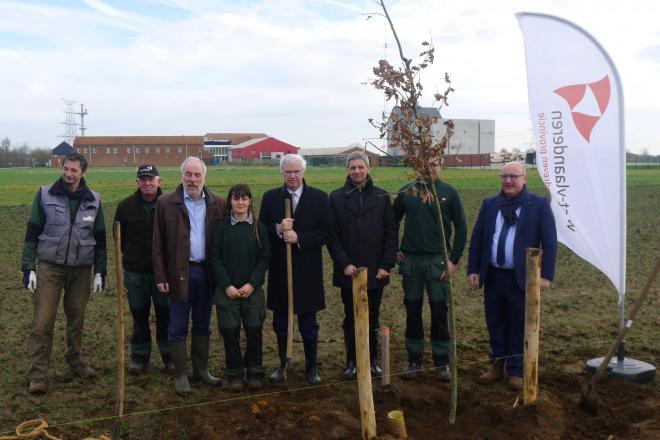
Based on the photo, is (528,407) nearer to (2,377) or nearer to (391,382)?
(391,382)

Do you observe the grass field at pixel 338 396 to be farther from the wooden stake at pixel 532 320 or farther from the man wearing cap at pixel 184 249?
the man wearing cap at pixel 184 249

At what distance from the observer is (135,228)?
6.24 meters

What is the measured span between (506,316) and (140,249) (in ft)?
12.4

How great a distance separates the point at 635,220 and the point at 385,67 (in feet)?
57.0

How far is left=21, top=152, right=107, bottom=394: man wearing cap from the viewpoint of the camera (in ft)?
19.2

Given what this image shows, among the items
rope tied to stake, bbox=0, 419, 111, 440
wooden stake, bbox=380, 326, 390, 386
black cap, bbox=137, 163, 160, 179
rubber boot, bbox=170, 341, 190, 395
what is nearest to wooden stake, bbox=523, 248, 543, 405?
wooden stake, bbox=380, 326, 390, 386

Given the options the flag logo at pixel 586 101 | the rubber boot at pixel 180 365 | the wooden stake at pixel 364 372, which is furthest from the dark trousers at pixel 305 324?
the flag logo at pixel 586 101

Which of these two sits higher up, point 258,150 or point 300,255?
point 258,150

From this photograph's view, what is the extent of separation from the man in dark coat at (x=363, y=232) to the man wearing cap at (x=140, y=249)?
72.5 inches

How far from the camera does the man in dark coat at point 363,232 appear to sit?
19.7ft

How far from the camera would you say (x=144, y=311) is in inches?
250

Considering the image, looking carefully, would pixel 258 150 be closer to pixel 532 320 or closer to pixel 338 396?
pixel 338 396

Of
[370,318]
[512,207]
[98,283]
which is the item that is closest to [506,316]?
[512,207]

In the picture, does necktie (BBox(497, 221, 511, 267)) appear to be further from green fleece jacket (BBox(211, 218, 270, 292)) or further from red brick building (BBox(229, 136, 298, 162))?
red brick building (BBox(229, 136, 298, 162))
